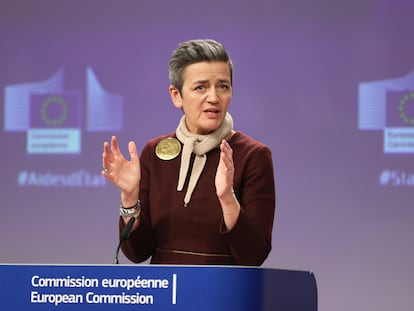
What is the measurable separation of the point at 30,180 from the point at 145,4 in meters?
1.24

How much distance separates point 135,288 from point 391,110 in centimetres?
283

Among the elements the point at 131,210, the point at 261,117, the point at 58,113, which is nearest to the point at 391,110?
the point at 261,117

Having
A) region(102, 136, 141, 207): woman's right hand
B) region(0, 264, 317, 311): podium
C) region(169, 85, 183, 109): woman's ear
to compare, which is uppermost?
region(169, 85, 183, 109): woman's ear

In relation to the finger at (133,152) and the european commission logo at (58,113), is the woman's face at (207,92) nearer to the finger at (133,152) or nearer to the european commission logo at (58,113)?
the finger at (133,152)

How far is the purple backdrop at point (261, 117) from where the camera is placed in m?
4.45

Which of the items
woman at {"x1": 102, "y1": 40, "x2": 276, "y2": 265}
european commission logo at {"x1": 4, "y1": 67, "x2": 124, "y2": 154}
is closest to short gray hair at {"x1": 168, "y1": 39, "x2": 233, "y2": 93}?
woman at {"x1": 102, "y1": 40, "x2": 276, "y2": 265}

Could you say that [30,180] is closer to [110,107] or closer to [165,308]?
[110,107]

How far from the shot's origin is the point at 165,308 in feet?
6.26

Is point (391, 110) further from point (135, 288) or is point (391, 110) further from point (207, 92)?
point (135, 288)

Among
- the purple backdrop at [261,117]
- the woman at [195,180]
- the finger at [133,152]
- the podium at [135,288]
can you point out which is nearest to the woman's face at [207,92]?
the woman at [195,180]

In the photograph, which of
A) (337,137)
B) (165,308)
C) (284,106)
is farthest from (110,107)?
(165,308)

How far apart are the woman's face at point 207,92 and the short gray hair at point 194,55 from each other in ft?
0.05

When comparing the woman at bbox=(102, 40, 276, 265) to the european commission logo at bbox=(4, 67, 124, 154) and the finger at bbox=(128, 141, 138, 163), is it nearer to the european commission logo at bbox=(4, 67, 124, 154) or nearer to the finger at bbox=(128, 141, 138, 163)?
the finger at bbox=(128, 141, 138, 163)

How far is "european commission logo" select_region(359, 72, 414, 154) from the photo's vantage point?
14.4 feet
